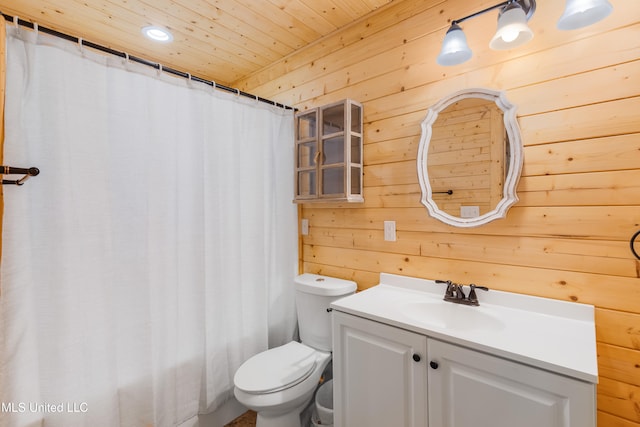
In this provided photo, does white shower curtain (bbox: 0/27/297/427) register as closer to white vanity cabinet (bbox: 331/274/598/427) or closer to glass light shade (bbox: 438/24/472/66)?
white vanity cabinet (bbox: 331/274/598/427)

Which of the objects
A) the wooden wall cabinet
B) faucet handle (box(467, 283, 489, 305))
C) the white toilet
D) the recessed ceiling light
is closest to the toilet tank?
the white toilet

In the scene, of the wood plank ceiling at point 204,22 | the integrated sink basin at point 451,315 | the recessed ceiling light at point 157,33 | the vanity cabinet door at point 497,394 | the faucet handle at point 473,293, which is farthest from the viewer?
the recessed ceiling light at point 157,33

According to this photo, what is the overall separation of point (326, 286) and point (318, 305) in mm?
135

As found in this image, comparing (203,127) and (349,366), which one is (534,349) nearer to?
(349,366)

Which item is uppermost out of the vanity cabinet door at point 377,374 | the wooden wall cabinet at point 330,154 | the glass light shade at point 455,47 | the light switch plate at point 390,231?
the glass light shade at point 455,47

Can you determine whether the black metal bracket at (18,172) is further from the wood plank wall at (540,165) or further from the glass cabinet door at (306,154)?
the wood plank wall at (540,165)

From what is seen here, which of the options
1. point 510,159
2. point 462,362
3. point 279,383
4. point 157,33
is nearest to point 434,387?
point 462,362

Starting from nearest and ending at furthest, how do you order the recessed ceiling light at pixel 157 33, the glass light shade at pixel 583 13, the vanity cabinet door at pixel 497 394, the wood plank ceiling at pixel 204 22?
the vanity cabinet door at pixel 497 394, the glass light shade at pixel 583 13, the wood plank ceiling at pixel 204 22, the recessed ceiling light at pixel 157 33

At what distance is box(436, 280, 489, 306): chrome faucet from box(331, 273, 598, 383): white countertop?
1.0 inches

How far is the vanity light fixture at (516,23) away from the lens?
3.37 ft

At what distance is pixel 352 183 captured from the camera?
1.81m

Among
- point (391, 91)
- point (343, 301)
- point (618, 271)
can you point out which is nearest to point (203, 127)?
point (391, 91)

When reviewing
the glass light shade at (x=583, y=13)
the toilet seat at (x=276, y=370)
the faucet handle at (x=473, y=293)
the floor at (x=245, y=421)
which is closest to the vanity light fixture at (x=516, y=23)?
the glass light shade at (x=583, y=13)

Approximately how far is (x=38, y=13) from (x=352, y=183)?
7.15ft
